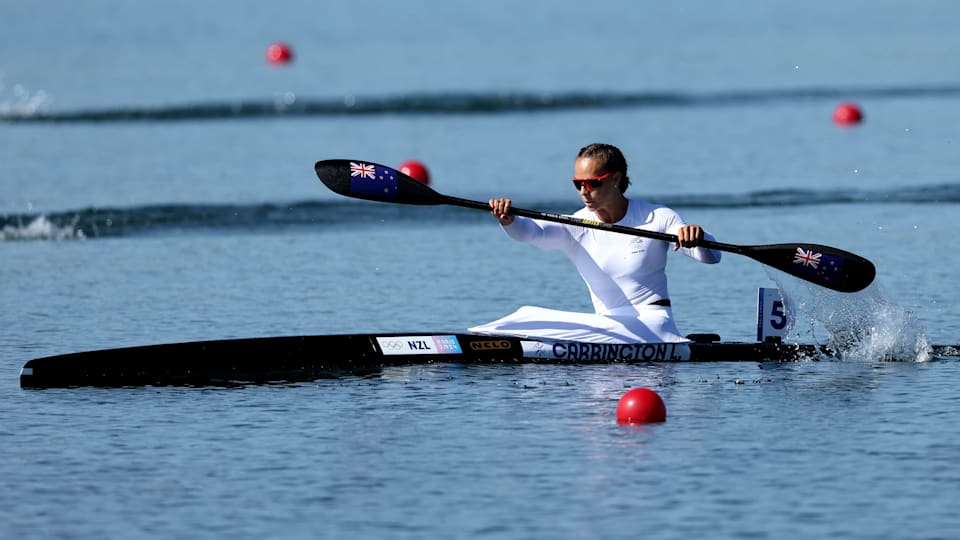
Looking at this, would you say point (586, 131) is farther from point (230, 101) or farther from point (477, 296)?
point (477, 296)

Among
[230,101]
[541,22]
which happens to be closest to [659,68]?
[230,101]

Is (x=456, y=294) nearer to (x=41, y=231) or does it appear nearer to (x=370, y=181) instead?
(x=370, y=181)

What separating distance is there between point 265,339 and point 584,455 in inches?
132

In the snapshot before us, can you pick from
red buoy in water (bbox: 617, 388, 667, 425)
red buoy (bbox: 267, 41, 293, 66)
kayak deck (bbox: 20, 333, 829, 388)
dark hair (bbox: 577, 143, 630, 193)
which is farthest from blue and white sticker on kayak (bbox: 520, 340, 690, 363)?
red buoy (bbox: 267, 41, 293, 66)

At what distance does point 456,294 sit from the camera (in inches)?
666

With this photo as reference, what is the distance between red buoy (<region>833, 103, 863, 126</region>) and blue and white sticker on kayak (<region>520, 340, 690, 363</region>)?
19287 millimetres

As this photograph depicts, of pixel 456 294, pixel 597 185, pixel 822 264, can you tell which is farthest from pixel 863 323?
pixel 456 294

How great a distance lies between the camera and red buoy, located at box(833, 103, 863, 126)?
3153 centimetres

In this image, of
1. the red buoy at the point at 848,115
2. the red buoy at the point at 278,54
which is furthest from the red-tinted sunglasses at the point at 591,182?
the red buoy at the point at 278,54

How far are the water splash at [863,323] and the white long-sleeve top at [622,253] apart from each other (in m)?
0.95

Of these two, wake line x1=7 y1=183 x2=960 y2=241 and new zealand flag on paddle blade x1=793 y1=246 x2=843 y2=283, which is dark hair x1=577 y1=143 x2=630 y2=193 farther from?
wake line x1=7 y1=183 x2=960 y2=241

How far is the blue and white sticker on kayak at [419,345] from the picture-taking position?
42.8ft

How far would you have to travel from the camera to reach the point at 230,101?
3744 centimetres

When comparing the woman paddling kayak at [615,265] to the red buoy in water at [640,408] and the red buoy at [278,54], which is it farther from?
the red buoy at [278,54]
